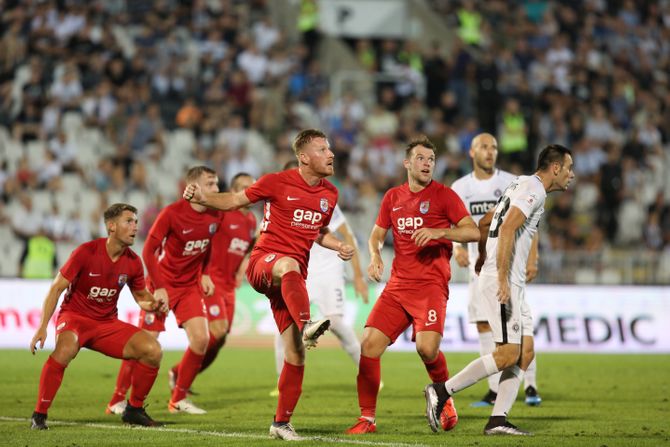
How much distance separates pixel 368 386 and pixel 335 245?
1362 mm

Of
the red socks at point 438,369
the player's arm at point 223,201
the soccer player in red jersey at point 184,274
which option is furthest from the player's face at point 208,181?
the red socks at point 438,369

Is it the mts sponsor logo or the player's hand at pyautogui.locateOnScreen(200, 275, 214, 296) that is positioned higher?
the mts sponsor logo

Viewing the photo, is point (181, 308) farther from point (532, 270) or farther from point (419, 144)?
point (532, 270)

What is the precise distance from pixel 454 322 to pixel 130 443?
1036 centimetres

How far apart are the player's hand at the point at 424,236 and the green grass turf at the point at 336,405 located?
1641 millimetres

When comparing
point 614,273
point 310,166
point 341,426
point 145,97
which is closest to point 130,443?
point 341,426

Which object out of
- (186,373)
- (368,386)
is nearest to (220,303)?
(186,373)

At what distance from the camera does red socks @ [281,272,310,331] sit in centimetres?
855

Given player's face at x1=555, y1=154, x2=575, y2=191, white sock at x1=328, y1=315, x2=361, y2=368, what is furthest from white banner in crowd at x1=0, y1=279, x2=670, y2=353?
player's face at x1=555, y1=154, x2=575, y2=191

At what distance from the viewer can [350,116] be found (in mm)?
25188

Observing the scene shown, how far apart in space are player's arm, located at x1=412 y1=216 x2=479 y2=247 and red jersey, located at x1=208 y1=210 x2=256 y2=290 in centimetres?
396

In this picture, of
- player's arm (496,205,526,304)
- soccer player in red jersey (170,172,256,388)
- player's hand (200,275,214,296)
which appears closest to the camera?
player's arm (496,205,526,304)

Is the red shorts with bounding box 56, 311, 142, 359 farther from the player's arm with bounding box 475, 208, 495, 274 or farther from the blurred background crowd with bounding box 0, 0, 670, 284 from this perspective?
the blurred background crowd with bounding box 0, 0, 670, 284

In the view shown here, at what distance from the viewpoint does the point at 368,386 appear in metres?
9.54
